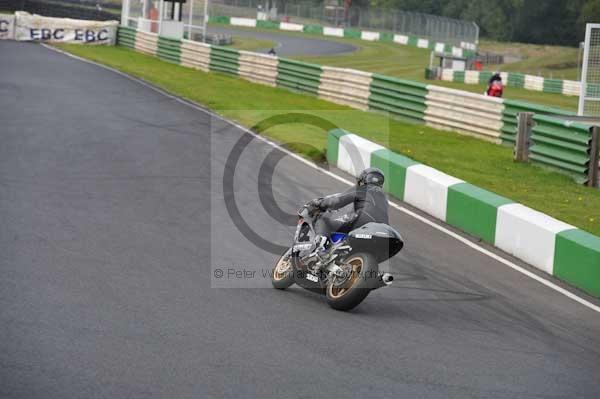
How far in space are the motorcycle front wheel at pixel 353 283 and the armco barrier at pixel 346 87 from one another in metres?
17.7

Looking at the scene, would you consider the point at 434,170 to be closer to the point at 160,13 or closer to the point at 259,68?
the point at 259,68

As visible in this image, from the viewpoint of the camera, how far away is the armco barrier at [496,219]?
11.0 m

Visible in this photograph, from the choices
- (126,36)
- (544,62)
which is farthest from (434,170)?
(544,62)

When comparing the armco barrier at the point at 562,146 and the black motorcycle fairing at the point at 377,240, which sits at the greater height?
the armco barrier at the point at 562,146

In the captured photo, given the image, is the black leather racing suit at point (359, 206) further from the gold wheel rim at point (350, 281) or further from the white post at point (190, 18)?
the white post at point (190, 18)

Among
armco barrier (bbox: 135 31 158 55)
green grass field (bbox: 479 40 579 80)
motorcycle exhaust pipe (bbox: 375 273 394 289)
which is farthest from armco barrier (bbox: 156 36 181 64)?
motorcycle exhaust pipe (bbox: 375 273 394 289)

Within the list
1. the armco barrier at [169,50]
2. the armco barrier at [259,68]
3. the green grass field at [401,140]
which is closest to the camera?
the green grass field at [401,140]

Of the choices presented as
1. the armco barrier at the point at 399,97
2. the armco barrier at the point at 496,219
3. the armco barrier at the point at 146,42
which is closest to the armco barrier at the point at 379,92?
the armco barrier at the point at 399,97

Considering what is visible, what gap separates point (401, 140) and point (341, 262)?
12.5 meters

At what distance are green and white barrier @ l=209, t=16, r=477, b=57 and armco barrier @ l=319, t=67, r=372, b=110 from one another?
44.1 m

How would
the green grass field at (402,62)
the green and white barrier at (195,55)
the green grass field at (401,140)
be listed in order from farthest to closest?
the green grass field at (402,62)
the green and white barrier at (195,55)
the green grass field at (401,140)

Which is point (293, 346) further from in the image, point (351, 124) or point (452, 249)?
point (351, 124)

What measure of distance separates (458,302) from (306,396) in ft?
11.2

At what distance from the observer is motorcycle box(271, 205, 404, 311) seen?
8.85 m
